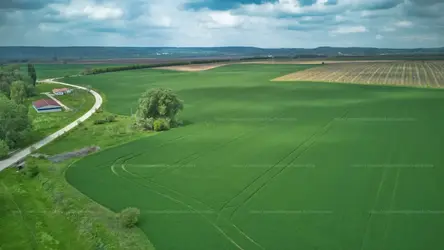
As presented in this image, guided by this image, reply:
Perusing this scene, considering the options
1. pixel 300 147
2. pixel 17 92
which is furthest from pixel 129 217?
pixel 17 92

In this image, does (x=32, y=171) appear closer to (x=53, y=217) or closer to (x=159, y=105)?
(x=53, y=217)

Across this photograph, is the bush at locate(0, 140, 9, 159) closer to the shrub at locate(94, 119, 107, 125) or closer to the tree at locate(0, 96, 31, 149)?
the tree at locate(0, 96, 31, 149)

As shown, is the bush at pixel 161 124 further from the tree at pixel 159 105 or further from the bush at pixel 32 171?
the bush at pixel 32 171

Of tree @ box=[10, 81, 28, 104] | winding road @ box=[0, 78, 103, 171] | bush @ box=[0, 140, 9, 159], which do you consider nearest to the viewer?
winding road @ box=[0, 78, 103, 171]

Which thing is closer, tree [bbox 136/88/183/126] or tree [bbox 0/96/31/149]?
tree [bbox 0/96/31/149]

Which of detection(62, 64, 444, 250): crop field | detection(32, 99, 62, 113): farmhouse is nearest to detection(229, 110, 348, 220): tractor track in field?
detection(62, 64, 444, 250): crop field

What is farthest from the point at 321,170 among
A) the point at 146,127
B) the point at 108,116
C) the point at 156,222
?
the point at 108,116

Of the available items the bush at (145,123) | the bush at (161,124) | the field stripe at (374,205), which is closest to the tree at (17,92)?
the bush at (145,123)
